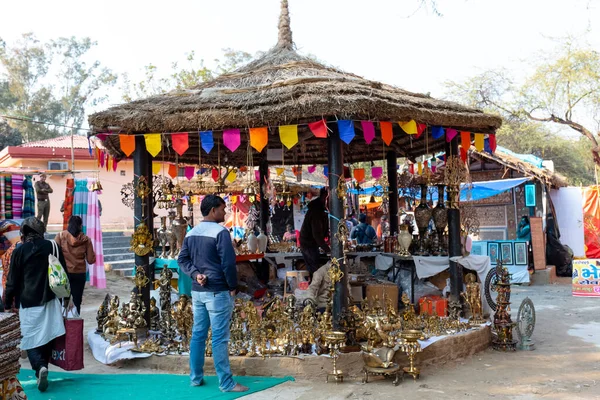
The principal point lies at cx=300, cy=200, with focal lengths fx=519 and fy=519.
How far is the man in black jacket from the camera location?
752 centimetres

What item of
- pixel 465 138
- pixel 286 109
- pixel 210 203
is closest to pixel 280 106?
pixel 286 109

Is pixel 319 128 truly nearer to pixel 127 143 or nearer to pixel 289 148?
pixel 289 148

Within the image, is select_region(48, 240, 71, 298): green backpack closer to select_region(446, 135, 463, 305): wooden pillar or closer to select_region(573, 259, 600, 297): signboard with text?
select_region(446, 135, 463, 305): wooden pillar

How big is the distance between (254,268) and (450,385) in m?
4.73

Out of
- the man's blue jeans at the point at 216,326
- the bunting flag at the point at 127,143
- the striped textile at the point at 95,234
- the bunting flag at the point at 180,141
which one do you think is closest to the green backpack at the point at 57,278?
the man's blue jeans at the point at 216,326

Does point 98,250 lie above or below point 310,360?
above

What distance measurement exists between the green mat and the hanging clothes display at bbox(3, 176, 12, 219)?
633 centimetres

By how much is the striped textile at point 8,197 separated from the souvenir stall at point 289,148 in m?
4.87

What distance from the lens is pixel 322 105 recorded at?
220 inches

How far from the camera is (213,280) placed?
483cm

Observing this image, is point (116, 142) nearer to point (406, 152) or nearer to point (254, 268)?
point (254, 268)

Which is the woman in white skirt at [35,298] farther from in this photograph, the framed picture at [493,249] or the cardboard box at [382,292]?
the framed picture at [493,249]

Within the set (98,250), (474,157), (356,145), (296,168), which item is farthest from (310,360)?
(474,157)

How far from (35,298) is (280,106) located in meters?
3.18
